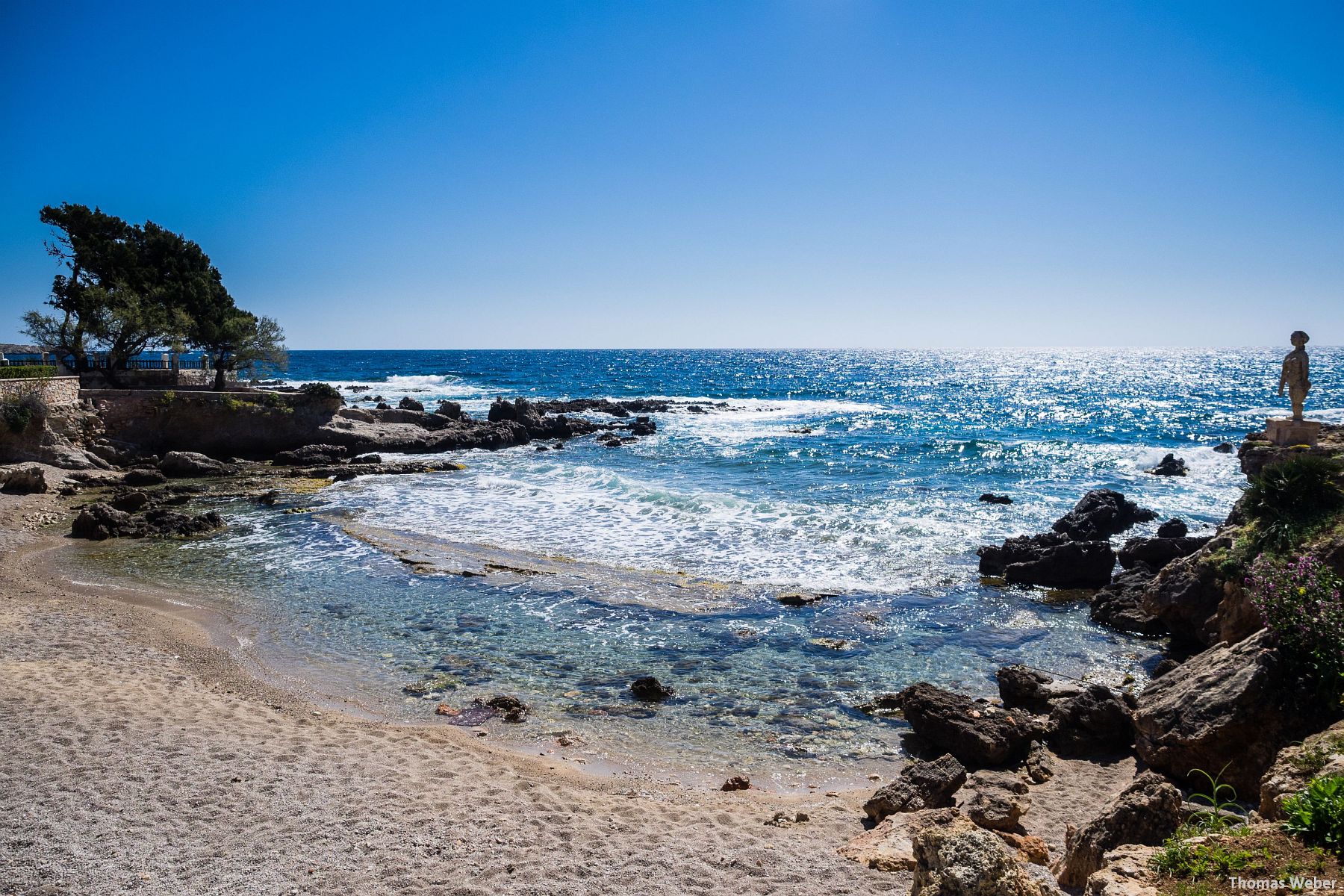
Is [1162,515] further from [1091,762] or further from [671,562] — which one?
[1091,762]

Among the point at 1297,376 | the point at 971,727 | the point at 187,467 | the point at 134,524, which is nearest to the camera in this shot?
the point at 971,727

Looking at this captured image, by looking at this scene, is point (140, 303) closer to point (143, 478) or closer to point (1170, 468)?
point (143, 478)

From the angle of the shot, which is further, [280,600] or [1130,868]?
[280,600]

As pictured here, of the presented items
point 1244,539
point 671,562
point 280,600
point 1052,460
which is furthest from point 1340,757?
point 1052,460

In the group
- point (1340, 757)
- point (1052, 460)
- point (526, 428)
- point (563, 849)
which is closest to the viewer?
point (1340, 757)

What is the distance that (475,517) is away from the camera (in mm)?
25625

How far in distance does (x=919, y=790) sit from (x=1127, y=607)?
1011 centimetres

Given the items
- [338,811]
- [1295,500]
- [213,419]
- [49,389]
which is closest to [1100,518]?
[1295,500]

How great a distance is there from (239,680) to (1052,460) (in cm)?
3953

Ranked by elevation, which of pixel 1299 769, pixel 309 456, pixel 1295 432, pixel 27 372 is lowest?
pixel 309 456

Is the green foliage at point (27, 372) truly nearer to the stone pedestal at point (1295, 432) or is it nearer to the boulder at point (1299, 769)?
the boulder at point (1299, 769)

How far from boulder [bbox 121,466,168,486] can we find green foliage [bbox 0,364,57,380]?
584 cm

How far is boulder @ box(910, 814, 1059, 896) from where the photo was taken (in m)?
4.93

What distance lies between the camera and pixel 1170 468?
1412 inches
